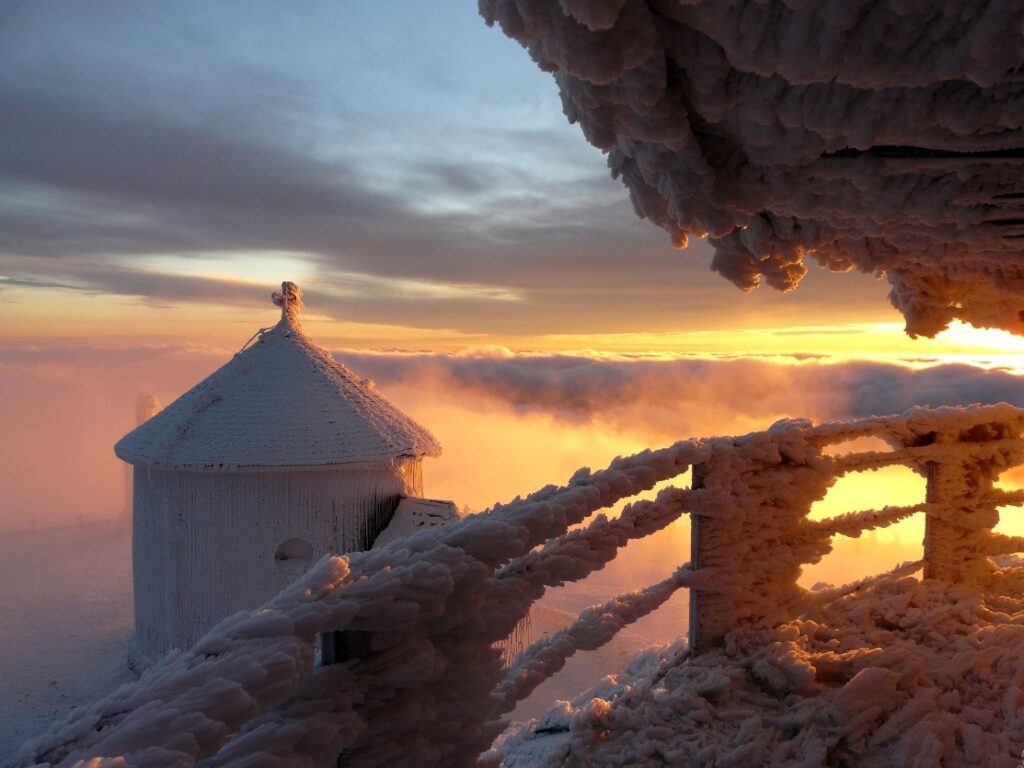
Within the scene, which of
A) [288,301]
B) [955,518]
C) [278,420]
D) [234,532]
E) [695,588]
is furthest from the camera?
[288,301]

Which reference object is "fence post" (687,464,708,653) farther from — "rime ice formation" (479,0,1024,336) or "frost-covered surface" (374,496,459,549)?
"frost-covered surface" (374,496,459,549)

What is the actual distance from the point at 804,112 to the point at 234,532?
9.12 meters

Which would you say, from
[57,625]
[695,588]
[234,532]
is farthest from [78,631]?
[695,588]

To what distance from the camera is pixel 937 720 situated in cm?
254

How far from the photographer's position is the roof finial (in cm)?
1129

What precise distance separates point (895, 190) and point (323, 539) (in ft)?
28.5

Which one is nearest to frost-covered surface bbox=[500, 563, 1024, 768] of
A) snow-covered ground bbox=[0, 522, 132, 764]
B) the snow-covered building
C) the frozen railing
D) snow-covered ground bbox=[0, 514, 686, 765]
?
the frozen railing

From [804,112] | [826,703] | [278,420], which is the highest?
[804,112]

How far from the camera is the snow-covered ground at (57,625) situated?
988 centimetres

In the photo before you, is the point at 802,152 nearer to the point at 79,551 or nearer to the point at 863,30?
the point at 863,30

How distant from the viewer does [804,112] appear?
1.81 m

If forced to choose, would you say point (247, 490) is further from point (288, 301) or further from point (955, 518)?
point (955, 518)

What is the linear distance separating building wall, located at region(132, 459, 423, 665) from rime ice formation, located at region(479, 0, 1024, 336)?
789 centimetres

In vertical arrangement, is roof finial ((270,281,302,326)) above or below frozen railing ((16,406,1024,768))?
above
